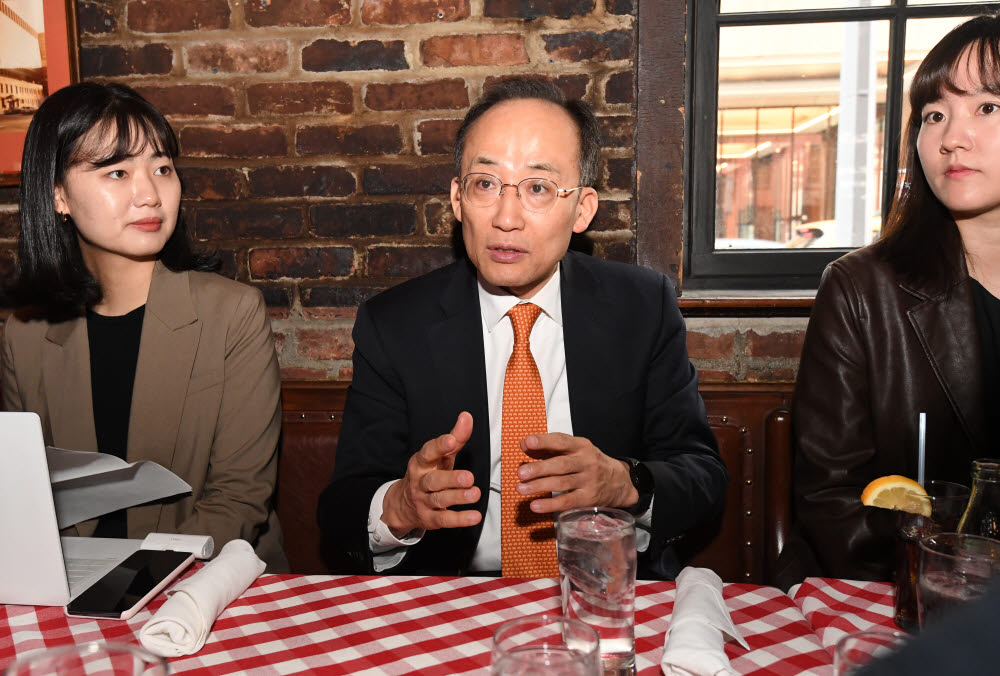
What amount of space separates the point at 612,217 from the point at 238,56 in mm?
1052

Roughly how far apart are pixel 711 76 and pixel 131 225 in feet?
4.88

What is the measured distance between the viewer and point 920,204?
1588 mm

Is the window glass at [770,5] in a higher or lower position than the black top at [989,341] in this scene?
higher

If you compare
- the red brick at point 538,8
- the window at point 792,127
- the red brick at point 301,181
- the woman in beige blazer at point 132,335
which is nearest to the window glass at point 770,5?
the window at point 792,127

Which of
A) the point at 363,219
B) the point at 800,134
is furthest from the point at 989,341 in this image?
the point at 363,219

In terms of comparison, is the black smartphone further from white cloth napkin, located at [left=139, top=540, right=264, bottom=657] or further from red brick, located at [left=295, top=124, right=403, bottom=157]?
red brick, located at [left=295, top=124, right=403, bottom=157]

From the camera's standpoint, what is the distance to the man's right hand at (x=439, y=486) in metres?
1.02

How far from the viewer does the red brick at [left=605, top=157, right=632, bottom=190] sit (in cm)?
186

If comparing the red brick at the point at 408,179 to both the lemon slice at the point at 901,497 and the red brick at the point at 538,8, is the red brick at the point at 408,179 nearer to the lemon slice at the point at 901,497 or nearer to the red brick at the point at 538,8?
the red brick at the point at 538,8

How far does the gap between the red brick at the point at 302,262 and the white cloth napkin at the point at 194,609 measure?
1101 mm

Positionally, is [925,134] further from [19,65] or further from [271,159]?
[19,65]

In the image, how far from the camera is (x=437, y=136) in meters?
1.87

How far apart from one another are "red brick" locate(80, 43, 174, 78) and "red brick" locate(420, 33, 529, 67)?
2.25ft

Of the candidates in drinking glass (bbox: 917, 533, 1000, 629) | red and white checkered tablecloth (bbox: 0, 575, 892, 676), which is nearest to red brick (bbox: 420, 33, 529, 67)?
red and white checkered tablecloth (bbox: 0, 575, 892, 676)
